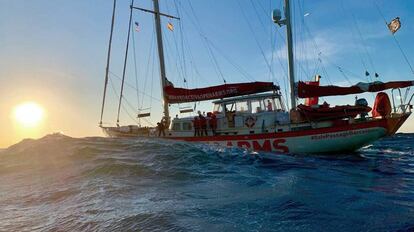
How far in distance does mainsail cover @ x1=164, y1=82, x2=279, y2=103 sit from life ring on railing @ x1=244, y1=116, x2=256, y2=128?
70.6 inches

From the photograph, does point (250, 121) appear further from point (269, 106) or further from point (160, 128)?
point (160, 128)

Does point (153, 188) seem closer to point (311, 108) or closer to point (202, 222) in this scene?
point (202, 222)

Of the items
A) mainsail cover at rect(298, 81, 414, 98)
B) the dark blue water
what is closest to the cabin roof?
mainsail cover at rect(298, 81, 414, 98)

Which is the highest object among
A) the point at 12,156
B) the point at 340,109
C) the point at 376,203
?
the point at 340,109

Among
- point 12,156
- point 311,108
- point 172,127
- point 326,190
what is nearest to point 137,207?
point 326,190

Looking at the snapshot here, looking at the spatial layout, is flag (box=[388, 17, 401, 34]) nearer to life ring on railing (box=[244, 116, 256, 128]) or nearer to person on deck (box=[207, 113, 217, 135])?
life ring on railing (box=[244, 116, 256, 128])

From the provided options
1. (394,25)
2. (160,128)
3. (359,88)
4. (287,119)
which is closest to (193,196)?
(287,119)

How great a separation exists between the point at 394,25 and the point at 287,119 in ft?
26.0

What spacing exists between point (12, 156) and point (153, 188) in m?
10.6

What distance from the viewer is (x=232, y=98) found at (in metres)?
22.6

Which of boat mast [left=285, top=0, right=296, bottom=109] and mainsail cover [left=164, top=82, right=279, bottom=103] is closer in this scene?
mainsail cover [left=164, top=82, right=279, bottom=103]

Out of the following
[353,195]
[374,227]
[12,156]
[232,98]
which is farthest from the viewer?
[232,98]

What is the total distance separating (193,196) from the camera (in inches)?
286

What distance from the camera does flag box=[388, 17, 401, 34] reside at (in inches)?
752
